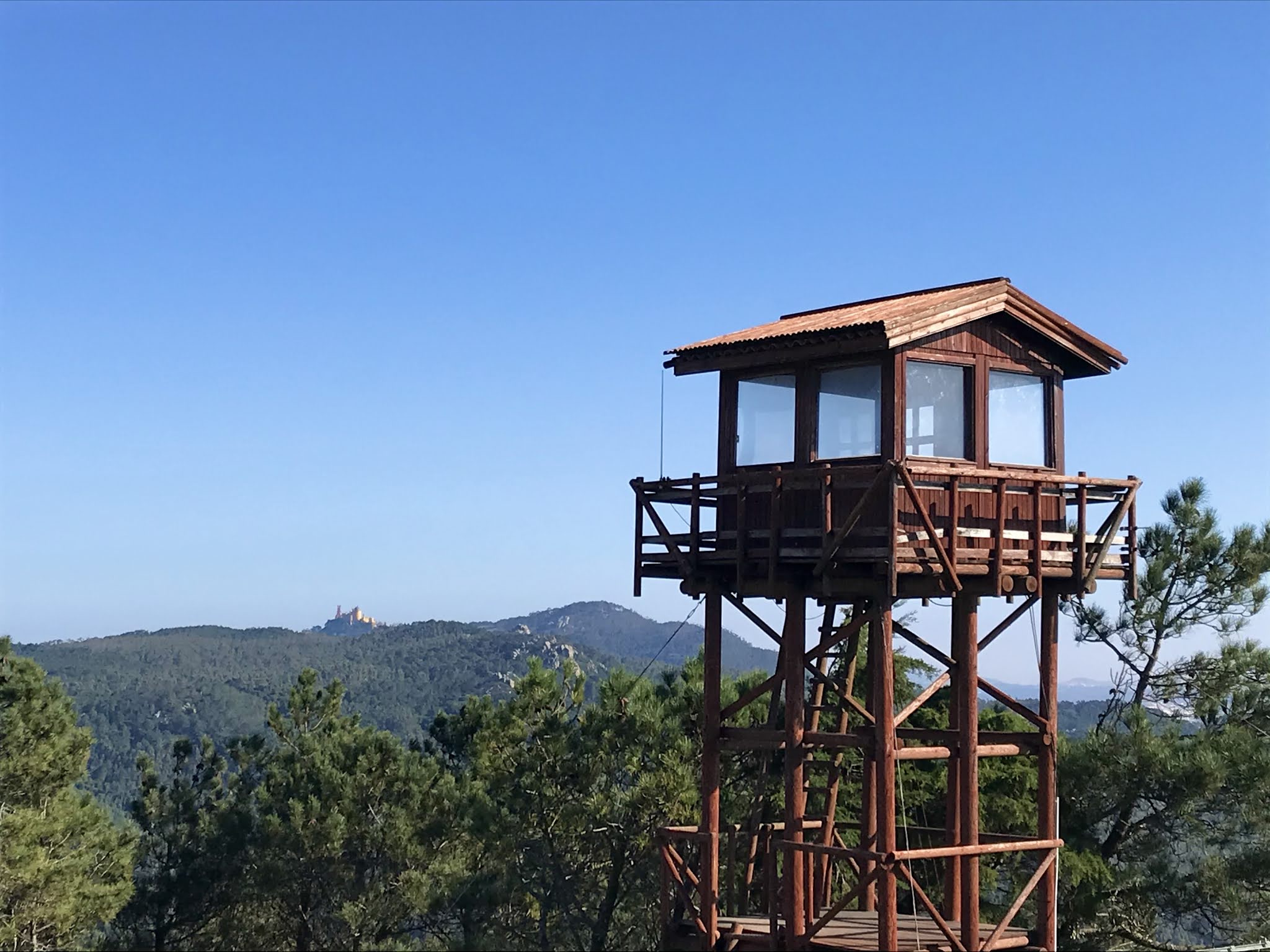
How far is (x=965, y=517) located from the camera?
14.9m

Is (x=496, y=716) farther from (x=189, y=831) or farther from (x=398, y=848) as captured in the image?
(x=189, y=831)

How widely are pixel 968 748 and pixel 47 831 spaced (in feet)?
65.4

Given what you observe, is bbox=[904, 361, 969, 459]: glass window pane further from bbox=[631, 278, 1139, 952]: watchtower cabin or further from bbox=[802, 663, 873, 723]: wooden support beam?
bbox=[802, 663, 873, 723]: wooden support beam

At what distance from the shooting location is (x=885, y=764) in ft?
46.2

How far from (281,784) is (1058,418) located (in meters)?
21.8

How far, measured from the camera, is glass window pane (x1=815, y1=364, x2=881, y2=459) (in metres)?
14.8

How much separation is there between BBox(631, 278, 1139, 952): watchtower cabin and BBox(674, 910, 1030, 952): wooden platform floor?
1.4 inches

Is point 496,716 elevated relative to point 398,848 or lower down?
elevated

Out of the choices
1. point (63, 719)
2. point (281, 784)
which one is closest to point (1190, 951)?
point (281, 784)

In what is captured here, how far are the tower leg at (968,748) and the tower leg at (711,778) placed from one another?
249cm

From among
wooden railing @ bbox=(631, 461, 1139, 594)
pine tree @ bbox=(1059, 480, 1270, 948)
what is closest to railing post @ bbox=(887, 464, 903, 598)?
wooden railing @ bbox=(631, 461, 1139, 594)

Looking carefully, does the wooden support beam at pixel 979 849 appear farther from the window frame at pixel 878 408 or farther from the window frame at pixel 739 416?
the window frame at pixel 739 416

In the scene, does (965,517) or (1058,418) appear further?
(1058,418)

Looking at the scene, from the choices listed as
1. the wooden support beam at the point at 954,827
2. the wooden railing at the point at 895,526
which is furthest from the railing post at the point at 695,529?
the wooden support beam at the point at 954,827
